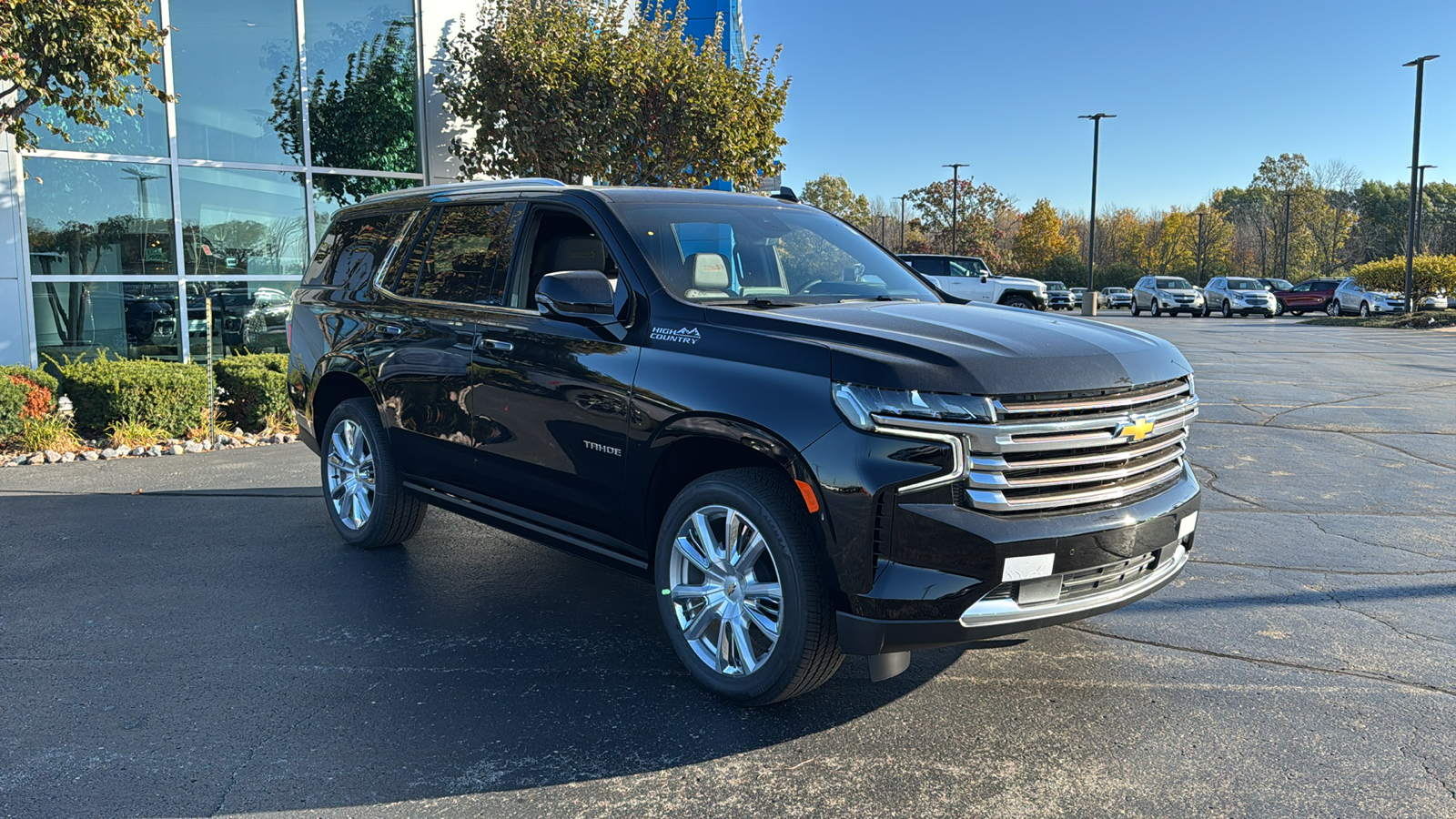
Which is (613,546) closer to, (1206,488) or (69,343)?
(1206,488)

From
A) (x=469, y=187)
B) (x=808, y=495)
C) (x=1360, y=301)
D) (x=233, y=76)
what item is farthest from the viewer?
(x=1360, y=301)

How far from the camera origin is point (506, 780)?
3352 millimetres

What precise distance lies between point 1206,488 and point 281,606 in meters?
6.27

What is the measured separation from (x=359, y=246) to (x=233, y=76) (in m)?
10.0

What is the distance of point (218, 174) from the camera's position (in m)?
14.4

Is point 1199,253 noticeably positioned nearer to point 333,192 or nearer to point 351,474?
point 333,192

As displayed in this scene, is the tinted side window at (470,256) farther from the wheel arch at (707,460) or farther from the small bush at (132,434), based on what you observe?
the small bush at (132,434)

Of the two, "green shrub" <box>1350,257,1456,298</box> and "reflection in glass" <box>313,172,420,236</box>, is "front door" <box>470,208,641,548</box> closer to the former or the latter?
"reflection in glass" <box>313,172,420,236</box>

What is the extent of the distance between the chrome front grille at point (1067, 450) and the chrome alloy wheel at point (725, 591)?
0.80m

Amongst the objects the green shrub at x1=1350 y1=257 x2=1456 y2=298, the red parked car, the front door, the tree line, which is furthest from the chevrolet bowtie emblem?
the tree line

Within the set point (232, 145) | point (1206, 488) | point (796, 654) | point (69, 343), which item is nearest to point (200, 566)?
point (796, 654)

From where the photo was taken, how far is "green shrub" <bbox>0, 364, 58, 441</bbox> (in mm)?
9234

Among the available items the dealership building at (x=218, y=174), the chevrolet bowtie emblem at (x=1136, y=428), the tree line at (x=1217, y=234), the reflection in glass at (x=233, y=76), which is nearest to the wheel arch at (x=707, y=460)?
the chevrolet bowtie emblem at (x=1136, y=428)

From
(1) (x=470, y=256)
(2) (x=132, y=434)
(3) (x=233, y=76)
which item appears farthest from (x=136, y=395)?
(3) (x=233, y=76)
